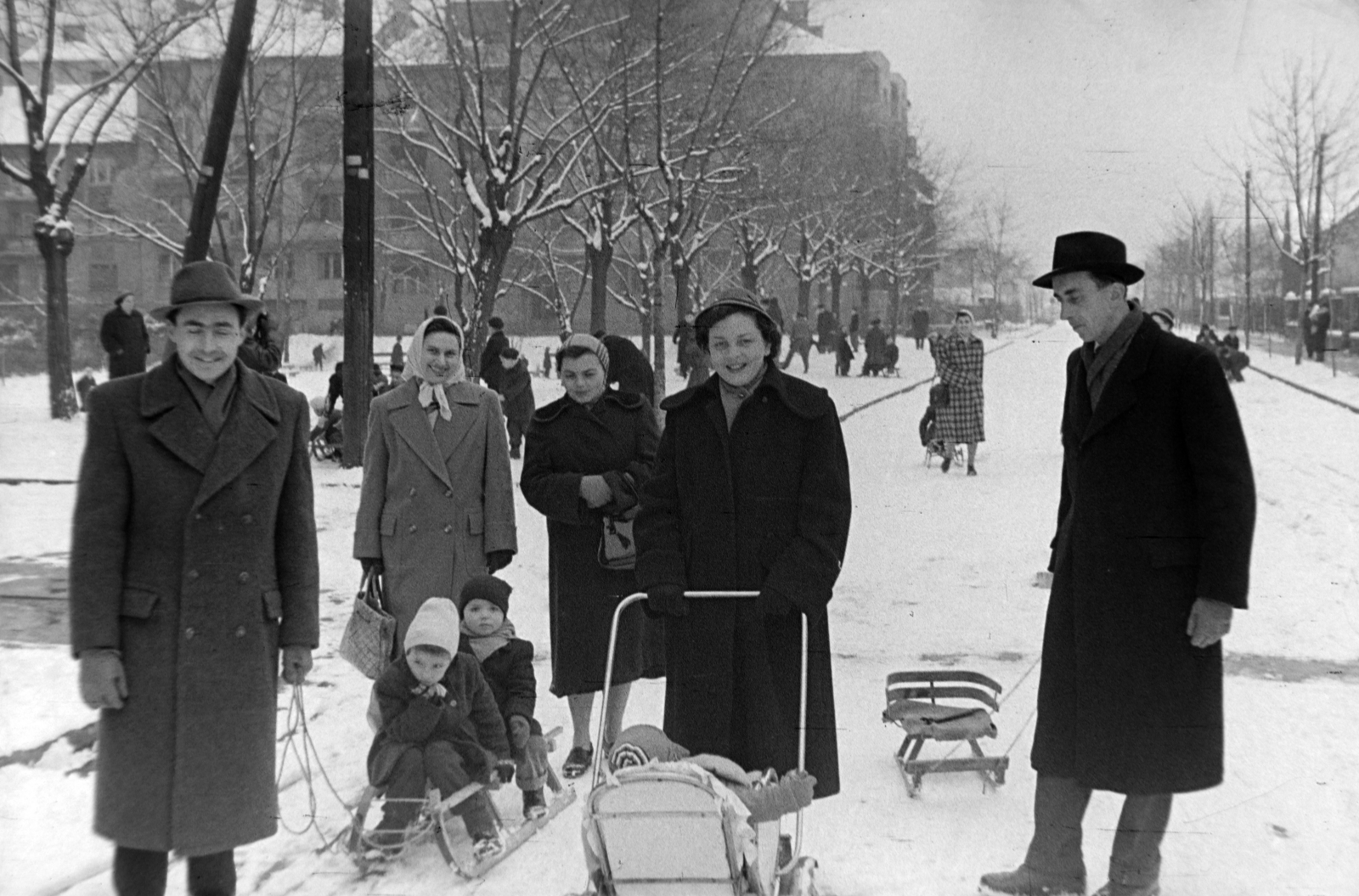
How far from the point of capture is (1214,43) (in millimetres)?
4820

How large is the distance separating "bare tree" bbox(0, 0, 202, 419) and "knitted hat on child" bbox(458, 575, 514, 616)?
229 cm

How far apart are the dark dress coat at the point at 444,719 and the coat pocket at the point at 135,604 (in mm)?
930

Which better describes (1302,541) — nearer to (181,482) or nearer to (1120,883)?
(1120,883)

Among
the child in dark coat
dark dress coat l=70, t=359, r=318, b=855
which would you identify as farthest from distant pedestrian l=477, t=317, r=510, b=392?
dark dress coat l=70, t=359, r=318, b=855

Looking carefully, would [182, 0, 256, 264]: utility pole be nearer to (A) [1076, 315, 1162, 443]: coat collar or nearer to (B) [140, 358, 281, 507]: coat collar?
(B) [140, 358, 281, 507]: coat collar

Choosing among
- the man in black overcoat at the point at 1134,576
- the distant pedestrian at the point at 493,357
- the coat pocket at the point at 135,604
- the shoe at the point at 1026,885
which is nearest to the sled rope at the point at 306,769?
the coat pocket at the point at 135,604

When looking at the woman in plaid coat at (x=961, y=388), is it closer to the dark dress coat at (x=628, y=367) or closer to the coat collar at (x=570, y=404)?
the dark dress coat at (x=628, y=367)

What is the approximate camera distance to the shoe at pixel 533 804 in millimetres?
4043

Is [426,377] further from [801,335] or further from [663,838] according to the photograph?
[801,335]

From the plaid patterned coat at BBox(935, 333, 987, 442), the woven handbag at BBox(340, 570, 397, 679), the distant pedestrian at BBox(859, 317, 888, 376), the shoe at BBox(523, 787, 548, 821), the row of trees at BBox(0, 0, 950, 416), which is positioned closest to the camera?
the shoe at BBox(523, 787, 548, 821)

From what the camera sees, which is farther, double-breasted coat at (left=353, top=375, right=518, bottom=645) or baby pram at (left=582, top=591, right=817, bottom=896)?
double-breasted coat at (left=353, top=375, right=518, bottom=645)

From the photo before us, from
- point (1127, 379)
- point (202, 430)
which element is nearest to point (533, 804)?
point (202, 430)

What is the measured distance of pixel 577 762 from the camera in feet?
15.1

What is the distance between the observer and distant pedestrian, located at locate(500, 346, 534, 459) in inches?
534
